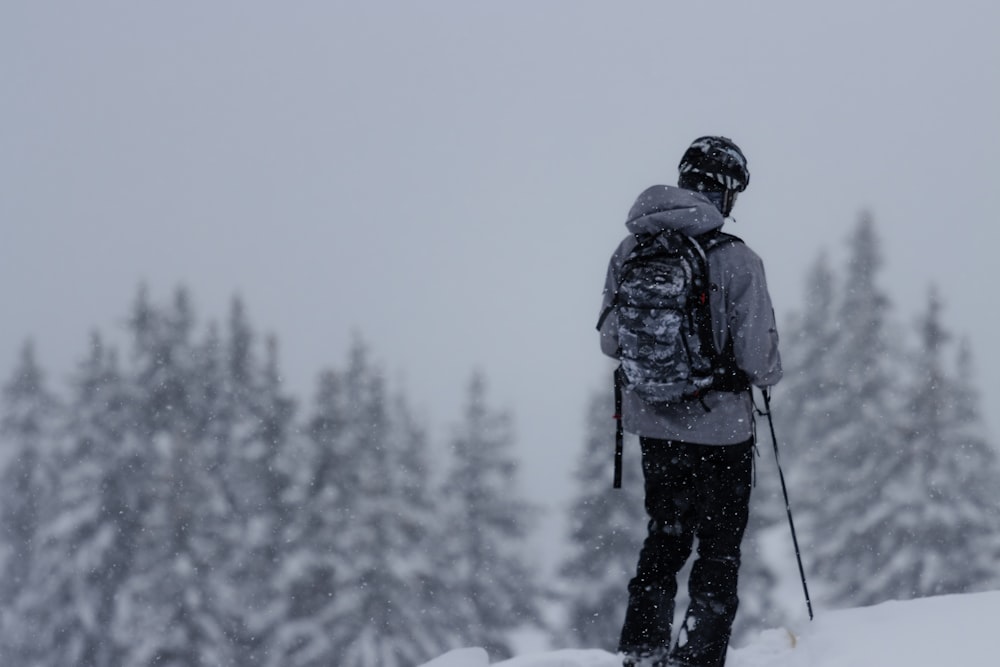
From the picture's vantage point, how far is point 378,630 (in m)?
23.5

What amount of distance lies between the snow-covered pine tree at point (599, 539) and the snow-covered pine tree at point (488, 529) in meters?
3.33

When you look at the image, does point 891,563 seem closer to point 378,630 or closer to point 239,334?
point 378,630

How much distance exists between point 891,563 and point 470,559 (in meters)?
11.0

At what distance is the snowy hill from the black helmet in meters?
3.28

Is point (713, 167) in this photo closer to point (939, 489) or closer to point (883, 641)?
point (883, 641)

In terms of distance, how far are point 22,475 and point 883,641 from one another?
86.2ft

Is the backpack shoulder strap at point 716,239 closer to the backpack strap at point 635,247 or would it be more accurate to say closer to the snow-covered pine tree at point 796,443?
the backpack strap at point 635,247

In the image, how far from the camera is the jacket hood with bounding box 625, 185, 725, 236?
551cm

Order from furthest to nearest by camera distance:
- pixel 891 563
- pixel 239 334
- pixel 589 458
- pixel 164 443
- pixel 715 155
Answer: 1. pixel 239 334
2. pixel 164 443
3. pixel 589 458
4. pixel 891 563
5. pixel 715 155

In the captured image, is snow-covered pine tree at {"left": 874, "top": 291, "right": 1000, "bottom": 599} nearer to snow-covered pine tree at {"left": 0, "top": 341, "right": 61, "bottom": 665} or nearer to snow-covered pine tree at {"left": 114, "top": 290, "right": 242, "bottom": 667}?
snow-covered pine tree at {"left": 114, "top": 290, "right": 242, "bottom": 667}

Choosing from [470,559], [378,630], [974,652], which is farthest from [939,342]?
[974,652]

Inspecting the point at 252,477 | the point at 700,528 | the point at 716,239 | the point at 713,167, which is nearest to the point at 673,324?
the point at 716,239

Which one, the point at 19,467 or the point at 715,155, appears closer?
the point at 715,155

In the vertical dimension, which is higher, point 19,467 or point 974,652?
point 19,467
